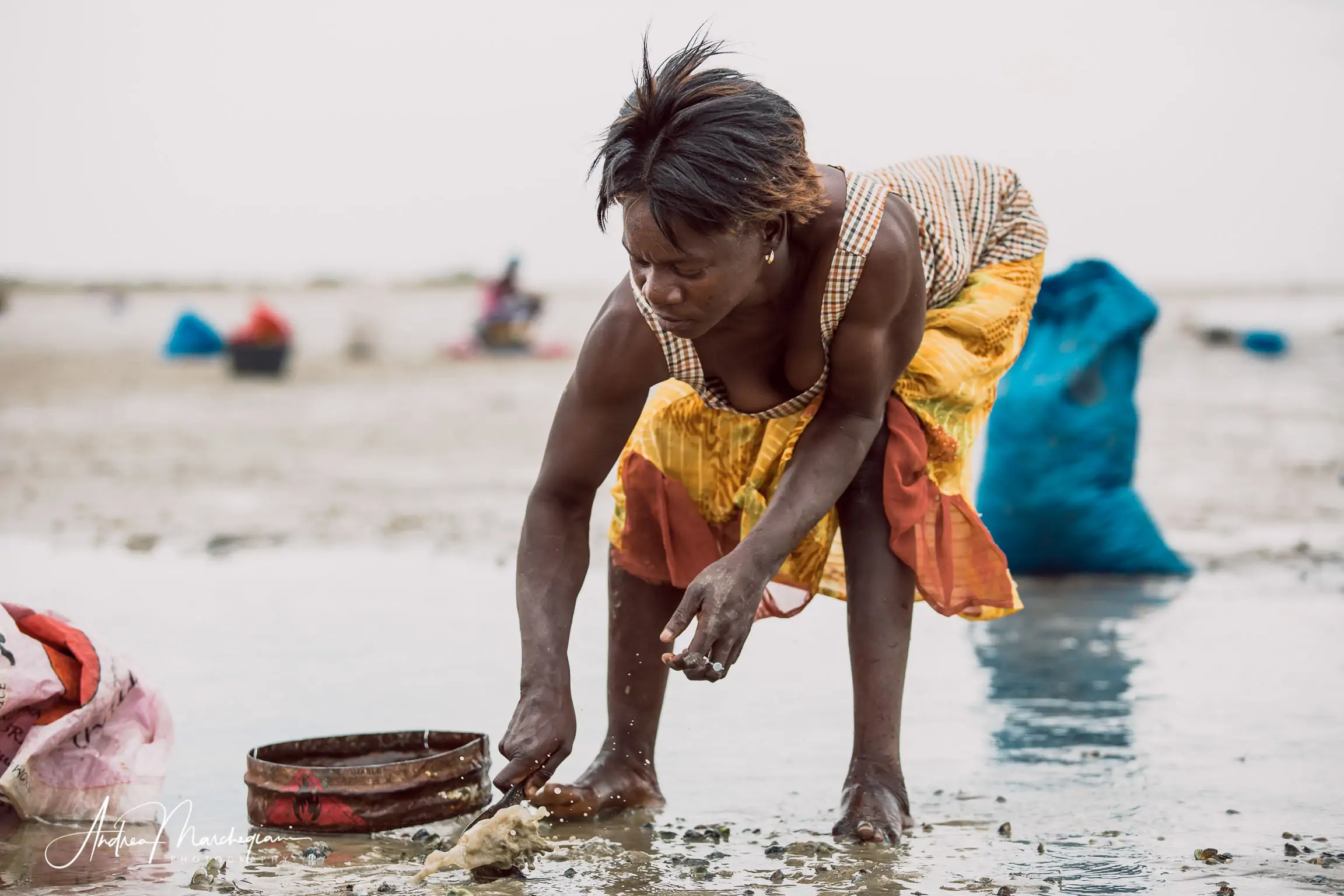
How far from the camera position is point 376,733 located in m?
3.56

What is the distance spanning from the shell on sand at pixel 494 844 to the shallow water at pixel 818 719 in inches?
2.1

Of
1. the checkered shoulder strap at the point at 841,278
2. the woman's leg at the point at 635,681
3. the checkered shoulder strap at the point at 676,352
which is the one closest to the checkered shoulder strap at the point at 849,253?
the checkered shoulder strap at the point at 841,278

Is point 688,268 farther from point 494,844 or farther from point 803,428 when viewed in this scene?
point 494,844

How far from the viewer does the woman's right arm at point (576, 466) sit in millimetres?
3006

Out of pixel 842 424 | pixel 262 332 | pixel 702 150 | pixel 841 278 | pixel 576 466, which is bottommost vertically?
pixel 576 466

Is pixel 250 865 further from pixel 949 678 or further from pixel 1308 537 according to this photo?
pixel 1308 537

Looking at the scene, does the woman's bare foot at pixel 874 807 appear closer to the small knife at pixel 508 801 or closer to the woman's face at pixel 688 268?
the small knife at pixel 508 801

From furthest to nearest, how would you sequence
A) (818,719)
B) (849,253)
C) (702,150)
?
(818,719), (849,253), (702,150)

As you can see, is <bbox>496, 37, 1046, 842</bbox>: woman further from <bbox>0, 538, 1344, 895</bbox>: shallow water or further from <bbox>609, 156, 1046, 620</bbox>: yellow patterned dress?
<bbox>0, 538, 1344, 895</bbox>: shallow water

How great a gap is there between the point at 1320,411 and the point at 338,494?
352 inches

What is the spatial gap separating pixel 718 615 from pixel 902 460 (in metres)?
0.80

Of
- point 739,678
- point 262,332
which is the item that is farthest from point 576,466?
point 262,332

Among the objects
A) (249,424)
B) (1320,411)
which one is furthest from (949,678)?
(1320,411)

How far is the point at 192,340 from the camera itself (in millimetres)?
17859
